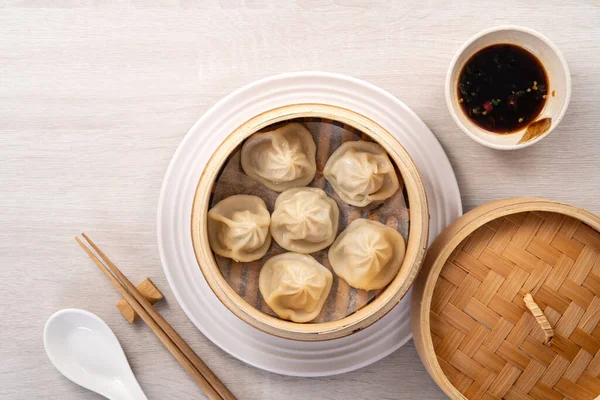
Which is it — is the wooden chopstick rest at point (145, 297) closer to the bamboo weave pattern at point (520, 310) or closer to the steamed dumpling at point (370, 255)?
the steamed dumpling at point (370, 255)

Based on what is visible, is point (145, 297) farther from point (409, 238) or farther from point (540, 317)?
point (540, 317)

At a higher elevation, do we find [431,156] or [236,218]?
[431,156]

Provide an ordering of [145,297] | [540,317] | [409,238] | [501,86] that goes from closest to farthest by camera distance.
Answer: [540,317]
[409,238]
[501,86]
[145,297]

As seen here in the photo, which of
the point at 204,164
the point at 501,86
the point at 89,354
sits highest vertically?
the point at 501,86

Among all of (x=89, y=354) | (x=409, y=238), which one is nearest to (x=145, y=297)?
(x=89, y=354)

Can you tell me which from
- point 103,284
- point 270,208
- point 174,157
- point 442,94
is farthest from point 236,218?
point 442,94

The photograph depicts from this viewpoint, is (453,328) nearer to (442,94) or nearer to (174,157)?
(442,94)
